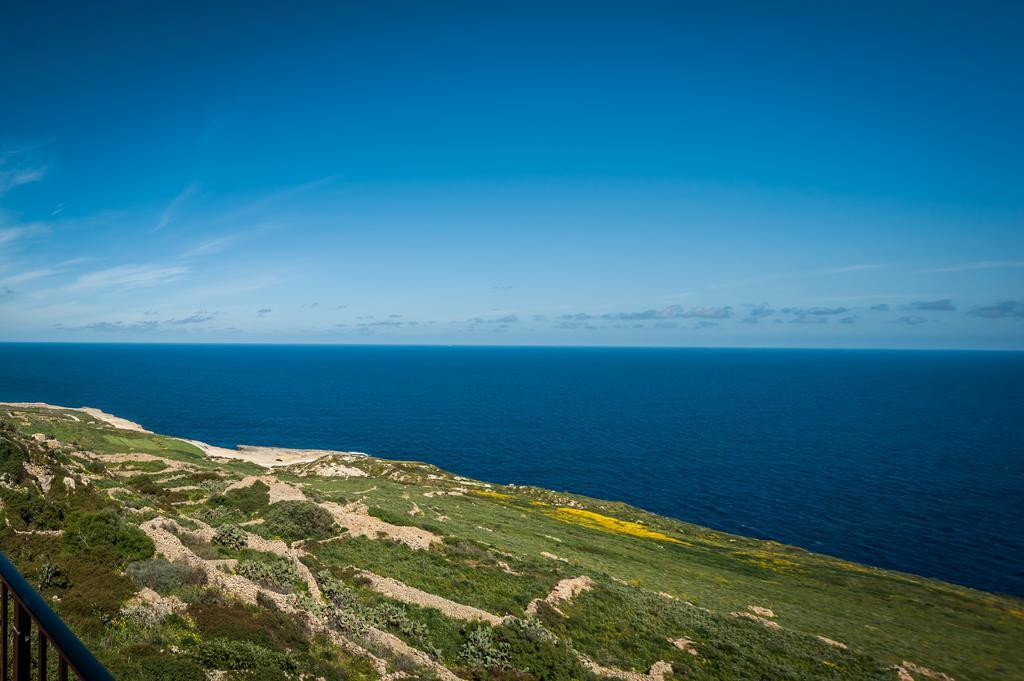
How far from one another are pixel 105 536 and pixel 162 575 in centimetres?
422

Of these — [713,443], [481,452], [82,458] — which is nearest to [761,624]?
[82,458]

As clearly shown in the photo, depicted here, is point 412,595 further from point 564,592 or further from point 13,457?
point 13,457

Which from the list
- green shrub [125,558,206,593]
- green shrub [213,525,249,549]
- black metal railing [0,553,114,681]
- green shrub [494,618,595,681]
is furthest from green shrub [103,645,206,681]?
green shrub [213,525,249,549]

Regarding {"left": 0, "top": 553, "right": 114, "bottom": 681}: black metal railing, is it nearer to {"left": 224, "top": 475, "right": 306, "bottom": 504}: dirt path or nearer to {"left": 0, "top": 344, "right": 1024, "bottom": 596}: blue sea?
{"left": 224, "top": 475, "right": 306, "bottom": 504}: dirt path

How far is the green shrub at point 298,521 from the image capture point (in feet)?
102

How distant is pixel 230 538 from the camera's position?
25016 mm

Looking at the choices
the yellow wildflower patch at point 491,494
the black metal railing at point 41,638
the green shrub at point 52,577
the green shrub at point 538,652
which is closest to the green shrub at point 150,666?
the green shrub at point 52,577

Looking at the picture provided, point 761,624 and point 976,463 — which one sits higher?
point 761,624

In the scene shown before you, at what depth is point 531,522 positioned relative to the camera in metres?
52.3

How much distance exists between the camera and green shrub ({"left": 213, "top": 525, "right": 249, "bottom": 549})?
24.8m

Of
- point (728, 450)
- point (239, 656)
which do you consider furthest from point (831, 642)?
point (728, 450)

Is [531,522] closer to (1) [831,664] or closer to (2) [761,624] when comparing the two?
(2) [761,624]

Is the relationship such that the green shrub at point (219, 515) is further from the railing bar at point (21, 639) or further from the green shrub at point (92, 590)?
the railing bar at point (21, 639)

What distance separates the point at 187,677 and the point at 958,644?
46.6m
